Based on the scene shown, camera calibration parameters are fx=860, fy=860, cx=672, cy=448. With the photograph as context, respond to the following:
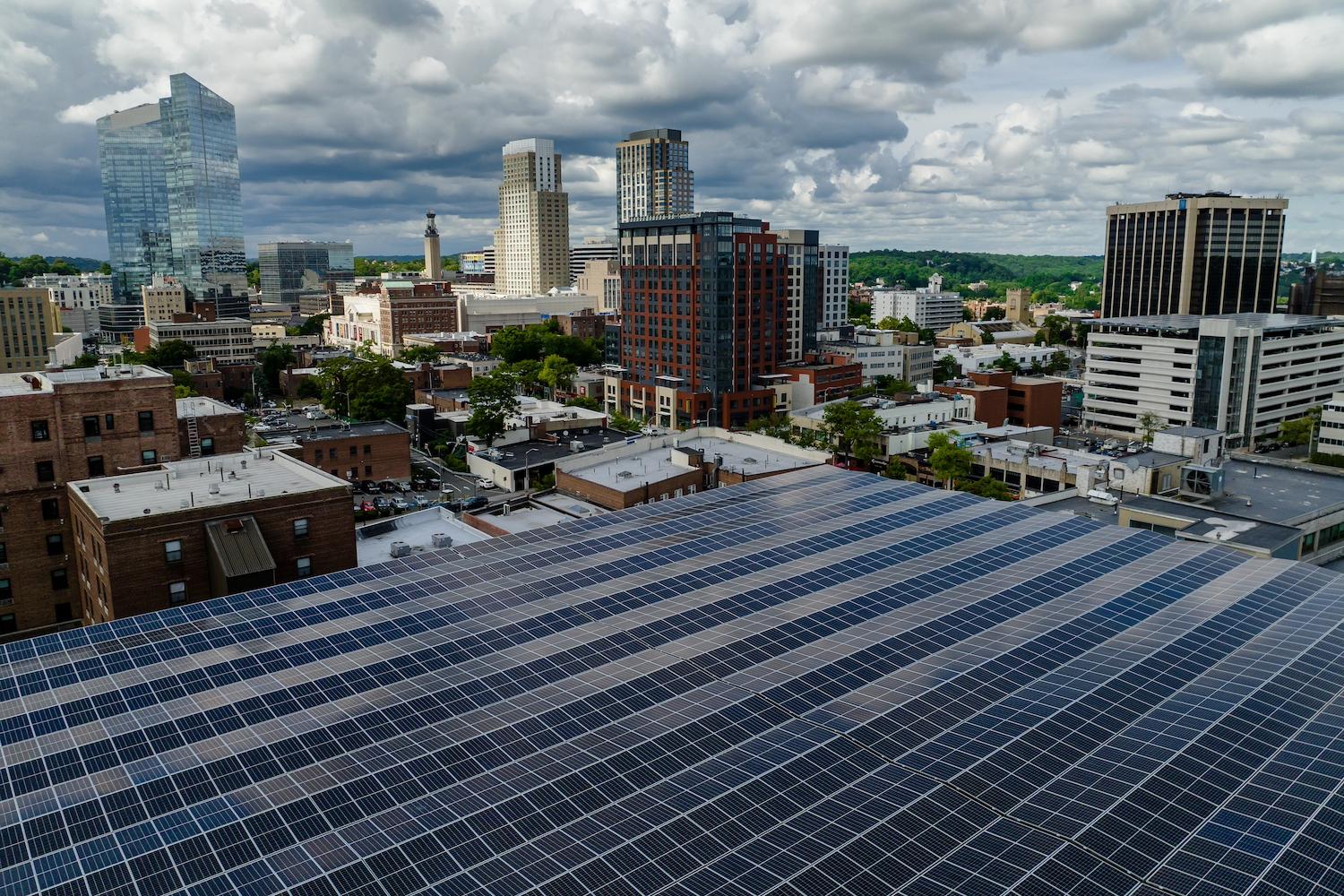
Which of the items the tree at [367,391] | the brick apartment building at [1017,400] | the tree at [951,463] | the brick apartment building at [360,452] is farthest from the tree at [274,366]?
the tree at [951,463]

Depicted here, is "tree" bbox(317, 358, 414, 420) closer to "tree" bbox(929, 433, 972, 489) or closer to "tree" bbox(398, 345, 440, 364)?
"tree" bbox(398, 345, 440, 364)

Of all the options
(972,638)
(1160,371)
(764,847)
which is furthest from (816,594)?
(1160,371)

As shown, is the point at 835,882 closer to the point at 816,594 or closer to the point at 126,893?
the point at 126,893

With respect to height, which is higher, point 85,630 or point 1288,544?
point 85,630

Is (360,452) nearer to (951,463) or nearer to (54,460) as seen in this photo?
(54,460)

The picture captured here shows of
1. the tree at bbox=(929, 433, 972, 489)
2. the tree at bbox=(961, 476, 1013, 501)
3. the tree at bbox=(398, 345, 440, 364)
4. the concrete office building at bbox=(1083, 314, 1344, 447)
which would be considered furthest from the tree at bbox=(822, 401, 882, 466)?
the tree at bbox=(398, 345, 440, 364)

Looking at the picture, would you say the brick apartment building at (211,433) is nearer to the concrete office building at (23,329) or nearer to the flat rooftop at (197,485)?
the flat rooftop at (197,485)
